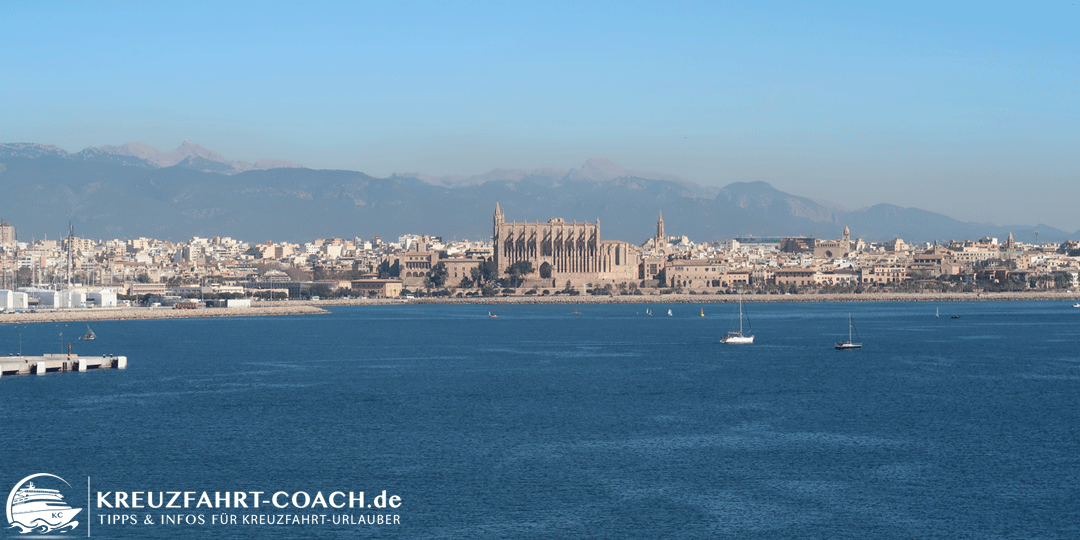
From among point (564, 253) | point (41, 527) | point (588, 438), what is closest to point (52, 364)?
point (588, 438)

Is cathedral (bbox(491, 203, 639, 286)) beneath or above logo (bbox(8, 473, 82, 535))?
above

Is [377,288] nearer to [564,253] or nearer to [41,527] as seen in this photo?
[564,253]

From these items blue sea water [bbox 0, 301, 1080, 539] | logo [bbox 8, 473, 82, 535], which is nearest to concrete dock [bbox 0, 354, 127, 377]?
blue sea water [bbox 0, 301, 1080, 539]

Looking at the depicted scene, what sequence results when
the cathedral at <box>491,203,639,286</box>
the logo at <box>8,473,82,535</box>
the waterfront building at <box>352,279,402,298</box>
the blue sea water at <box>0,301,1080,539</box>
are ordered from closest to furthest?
the logo at <box>8,473,82,535</box>, the blue sea water at <box>0,301,1080,539</box>, the waterfront building at <box>352,279,402,298</box>, the cathedral at <box>491,203,639,286</box>

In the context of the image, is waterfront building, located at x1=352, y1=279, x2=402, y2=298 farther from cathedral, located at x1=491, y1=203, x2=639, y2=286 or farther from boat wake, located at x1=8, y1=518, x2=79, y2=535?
boat wake, located at x1=8, y1=518, x2=79, y2=535

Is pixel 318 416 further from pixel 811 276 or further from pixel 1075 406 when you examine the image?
pixel 811 276

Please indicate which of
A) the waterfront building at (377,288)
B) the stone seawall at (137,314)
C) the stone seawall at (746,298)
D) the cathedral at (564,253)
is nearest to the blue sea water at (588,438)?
the stone seawall at (137,314)
